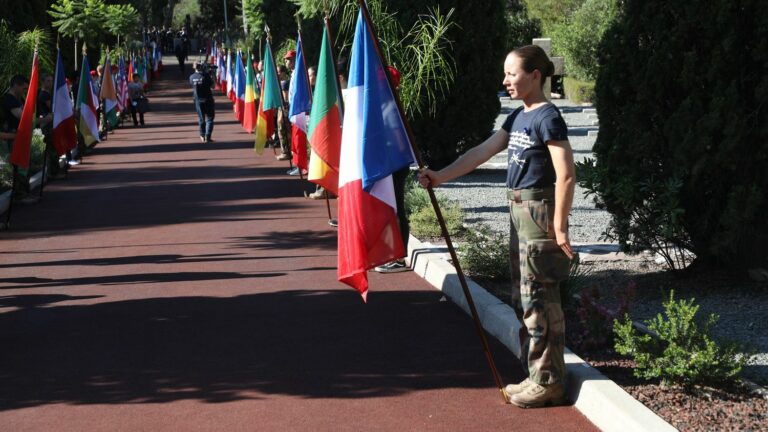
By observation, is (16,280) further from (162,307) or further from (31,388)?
(31,388)

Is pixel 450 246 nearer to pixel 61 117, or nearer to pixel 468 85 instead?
pixel 61 117

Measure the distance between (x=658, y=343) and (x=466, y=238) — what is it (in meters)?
4.83

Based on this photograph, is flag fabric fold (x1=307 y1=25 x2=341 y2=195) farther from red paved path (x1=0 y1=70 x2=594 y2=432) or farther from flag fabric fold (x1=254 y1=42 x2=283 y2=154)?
flag fabric fold (x1=254 y1=42 x2=283 y2=154)

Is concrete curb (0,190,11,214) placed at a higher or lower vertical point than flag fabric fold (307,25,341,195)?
lower

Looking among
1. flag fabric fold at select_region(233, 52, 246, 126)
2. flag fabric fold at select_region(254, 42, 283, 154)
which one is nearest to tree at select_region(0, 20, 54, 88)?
flag fabric fold at select_region(254, 42, 283, 154)

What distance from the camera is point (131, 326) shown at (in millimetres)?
8414

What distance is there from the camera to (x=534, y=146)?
229 inches

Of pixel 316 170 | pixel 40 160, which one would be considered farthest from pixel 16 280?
pixel 40 160

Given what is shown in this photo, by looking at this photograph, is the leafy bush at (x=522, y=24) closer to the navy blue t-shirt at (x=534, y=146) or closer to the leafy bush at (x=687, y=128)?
the leafy bush at (x=687, y=128)

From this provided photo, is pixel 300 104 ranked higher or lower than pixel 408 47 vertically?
lower

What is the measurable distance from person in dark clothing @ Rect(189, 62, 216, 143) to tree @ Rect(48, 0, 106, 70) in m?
4.79

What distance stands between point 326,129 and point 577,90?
2998 centimetres

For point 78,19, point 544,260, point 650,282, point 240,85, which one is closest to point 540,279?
point 544,260

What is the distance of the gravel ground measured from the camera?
300 inches
